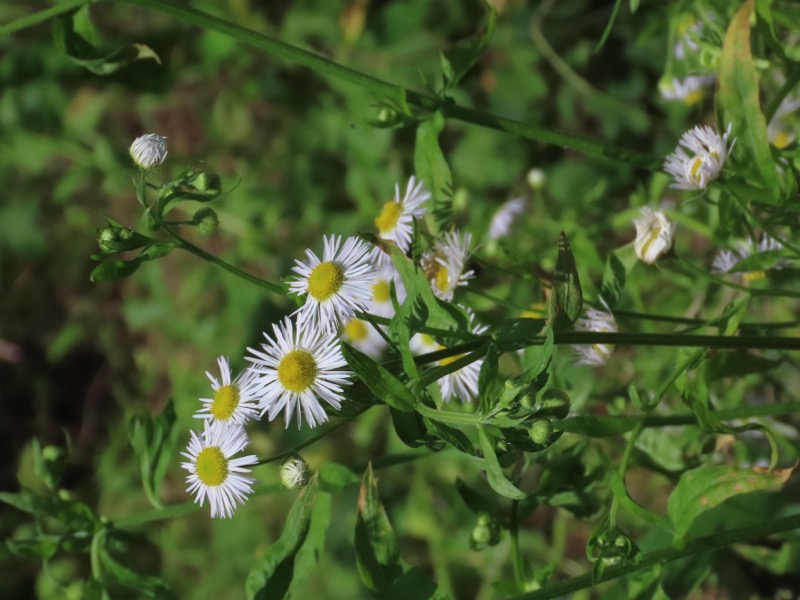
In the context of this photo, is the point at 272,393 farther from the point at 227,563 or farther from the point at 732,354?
the point at 227,563

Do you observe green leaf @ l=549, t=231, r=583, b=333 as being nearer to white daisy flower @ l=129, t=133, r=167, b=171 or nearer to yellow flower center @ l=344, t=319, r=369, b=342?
white daisy flower @ l=129, t=133, r=167, b=171

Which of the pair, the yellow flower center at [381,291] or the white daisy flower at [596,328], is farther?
the yellow flower center at [381,291]

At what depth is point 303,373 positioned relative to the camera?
39.5 inches

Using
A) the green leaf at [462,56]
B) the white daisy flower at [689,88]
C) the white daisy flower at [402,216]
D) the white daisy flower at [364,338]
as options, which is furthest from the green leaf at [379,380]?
the white daisy flower at [689,88]

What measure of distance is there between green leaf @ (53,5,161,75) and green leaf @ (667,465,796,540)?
102 centimetres

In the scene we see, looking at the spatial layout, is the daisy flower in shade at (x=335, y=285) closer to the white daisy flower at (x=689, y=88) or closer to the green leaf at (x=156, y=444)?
the green leaf at (x=156, y=444)

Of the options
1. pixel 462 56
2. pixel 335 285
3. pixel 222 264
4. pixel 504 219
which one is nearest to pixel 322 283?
pixel 335 285

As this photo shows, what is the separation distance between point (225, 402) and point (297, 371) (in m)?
0.10

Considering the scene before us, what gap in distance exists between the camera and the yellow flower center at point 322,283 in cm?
104

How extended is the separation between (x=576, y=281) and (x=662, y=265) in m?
0.26

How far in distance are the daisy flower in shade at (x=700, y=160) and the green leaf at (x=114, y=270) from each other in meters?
0.74

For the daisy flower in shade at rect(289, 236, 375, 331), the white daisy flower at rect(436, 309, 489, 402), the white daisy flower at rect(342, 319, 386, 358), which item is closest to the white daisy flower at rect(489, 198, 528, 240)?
the white daisy flower at rect(342, 319, 386, 358)

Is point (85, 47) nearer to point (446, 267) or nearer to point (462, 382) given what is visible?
point (446, 267)

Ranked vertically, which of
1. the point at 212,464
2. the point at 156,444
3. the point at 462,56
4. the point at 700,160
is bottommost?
the point at 212,464
